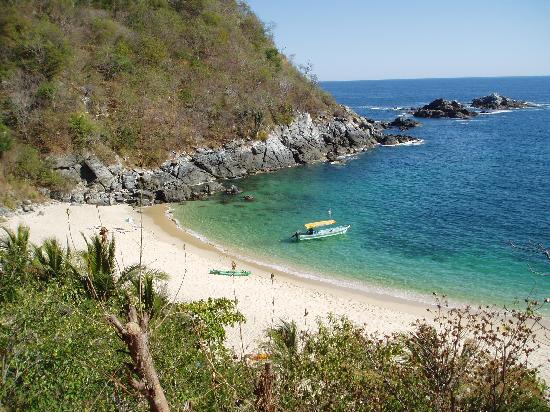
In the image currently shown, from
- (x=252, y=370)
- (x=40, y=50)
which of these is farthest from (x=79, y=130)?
(x=252, y=370)

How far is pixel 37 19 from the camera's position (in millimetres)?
41781

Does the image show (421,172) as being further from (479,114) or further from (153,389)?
(479,114)

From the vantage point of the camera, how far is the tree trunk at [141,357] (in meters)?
3.42

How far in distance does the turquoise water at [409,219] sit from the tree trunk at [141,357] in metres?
20.9

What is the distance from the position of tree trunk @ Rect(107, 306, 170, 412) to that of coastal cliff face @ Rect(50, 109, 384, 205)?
84.0 feet

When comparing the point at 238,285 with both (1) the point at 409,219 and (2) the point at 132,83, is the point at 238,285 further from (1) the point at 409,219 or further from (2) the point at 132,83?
(2) the point at 132,83

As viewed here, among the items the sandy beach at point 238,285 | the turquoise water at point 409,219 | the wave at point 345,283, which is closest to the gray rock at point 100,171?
the sandy beach at point 238,285

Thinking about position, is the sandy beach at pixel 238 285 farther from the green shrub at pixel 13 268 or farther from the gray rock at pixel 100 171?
the gray rock at pixel 100 171

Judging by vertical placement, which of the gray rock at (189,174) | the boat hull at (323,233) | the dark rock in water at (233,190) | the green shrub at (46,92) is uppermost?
the green shrub at (46,92)

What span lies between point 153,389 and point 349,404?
4.90 metres

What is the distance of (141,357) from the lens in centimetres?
351

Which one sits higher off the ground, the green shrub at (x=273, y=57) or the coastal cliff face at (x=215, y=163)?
the green shrub at (x=273, y=57)

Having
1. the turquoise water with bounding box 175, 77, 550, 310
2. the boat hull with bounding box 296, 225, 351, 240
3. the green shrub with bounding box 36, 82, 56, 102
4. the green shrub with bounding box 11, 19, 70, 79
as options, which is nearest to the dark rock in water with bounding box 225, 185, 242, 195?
the turquoise water with bounding box 175, 77, 550, 310

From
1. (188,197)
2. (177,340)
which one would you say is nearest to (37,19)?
(188,197)
